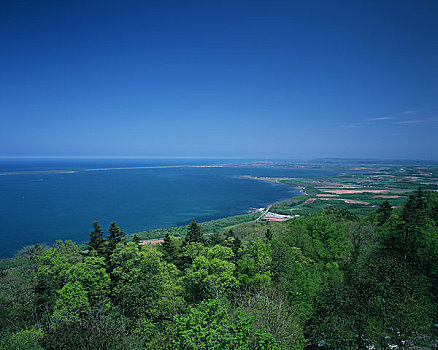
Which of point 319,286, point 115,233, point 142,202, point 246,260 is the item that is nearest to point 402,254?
point 319,286

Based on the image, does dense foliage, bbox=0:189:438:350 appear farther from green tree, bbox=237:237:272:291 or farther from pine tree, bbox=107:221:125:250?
pine tree, bbox=107:221:125:250

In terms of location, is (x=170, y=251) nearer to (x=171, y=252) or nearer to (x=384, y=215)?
(x=171, y=252)

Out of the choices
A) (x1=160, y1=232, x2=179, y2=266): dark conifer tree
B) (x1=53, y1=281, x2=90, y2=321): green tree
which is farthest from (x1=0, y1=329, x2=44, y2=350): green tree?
(x1=160, y1=232, x2=179, y2=266): dark conifer tree

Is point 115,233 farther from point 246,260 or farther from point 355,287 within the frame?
point 355,287

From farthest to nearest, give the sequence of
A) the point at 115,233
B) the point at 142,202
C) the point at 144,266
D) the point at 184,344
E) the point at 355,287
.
Result: the point at 142,202 → the point at 115,233 → the point at 144,266 → the point at 355,287 → the point at 184,344

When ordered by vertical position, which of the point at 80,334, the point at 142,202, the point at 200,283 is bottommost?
the point at 142,202

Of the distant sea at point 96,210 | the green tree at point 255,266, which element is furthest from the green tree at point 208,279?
the distant sea at point 96,210

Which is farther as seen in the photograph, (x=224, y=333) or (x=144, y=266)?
(x=144, y=266)

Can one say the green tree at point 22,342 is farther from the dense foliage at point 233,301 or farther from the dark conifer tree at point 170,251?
the dark conifer tree at point 170,251
